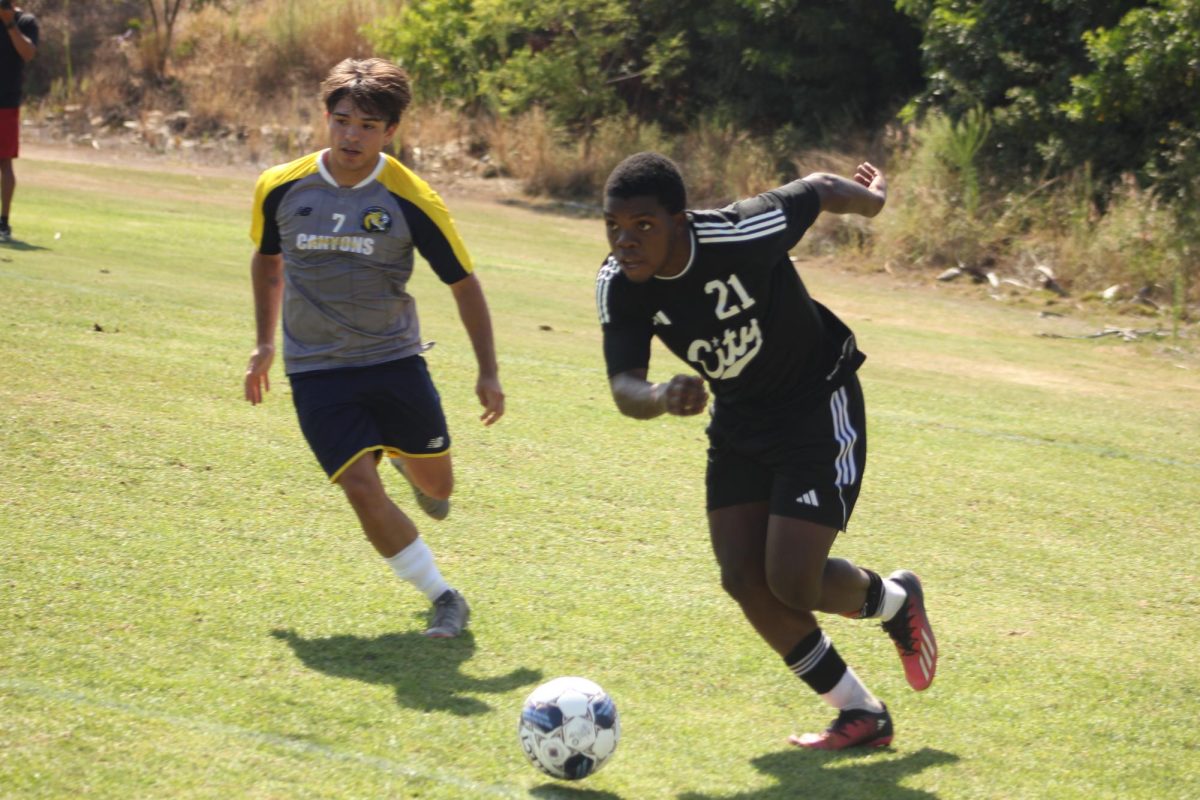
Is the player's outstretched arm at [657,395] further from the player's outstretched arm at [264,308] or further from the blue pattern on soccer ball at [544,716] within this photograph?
the player's outstretched arm at [264,308]

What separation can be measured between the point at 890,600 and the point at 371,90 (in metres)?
2.60

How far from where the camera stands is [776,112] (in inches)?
1022

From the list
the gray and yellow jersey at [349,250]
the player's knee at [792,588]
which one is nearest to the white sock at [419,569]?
the gray and yellow jersey at [349,250]

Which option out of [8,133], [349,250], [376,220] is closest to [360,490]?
[349,250]

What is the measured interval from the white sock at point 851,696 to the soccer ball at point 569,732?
2.63 ft

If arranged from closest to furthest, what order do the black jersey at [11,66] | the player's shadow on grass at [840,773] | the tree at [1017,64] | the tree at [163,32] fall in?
1. the player's shadow on grass at [840,773]
2. the black jersey at [11,66]
3. the tree at [1017,64]
4. the tree at [163,32]

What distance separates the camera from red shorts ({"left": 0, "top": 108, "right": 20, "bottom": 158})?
1355 cm

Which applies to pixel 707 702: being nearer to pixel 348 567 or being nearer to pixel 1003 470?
pixel 348 567

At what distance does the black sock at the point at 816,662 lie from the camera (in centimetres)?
462

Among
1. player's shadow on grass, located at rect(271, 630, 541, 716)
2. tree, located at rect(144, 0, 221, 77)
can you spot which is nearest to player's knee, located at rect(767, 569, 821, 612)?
player's shadow on grass, located at rect(271, 630, 541, 716)

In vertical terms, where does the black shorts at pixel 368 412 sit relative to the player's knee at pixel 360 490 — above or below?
above

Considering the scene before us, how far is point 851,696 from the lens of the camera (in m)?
4.63

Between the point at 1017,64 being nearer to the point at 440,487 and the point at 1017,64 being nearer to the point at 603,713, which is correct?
the point at 440,487

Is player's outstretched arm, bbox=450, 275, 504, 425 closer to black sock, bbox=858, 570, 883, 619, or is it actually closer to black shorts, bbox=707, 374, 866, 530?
black shorts, bbox=707, 374, 866, 530
